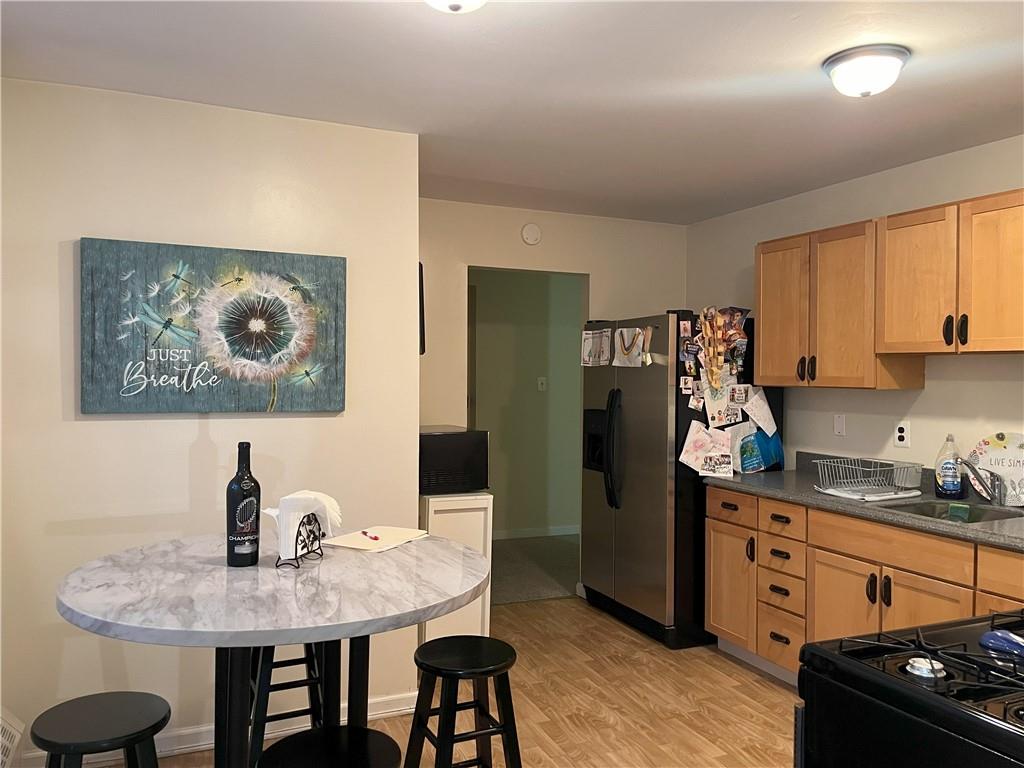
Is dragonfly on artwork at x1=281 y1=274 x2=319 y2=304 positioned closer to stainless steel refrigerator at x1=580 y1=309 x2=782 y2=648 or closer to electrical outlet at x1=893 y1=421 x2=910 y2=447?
stainless steel refrigerator at x1=580 y1=309 x2=782 y2=648

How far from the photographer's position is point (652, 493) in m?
4.05

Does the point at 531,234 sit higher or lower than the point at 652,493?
higher

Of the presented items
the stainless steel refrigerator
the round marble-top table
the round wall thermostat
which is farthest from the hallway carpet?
the round marble-top table

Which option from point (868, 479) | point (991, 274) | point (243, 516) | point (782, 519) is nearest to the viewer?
point (243, 516)

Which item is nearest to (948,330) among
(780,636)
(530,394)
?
(780,636)

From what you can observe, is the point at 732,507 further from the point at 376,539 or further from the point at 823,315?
the point at 376,539

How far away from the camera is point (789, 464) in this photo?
432 cm

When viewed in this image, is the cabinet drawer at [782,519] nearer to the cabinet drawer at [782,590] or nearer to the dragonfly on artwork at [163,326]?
the cabinet drawer at [782,590]

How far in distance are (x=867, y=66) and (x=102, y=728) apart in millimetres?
2807

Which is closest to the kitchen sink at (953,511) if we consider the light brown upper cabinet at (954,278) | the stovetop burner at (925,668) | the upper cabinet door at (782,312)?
the light brown upper cabinet at (954,278)

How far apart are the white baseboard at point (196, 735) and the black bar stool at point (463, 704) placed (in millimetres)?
872

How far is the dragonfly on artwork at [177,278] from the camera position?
2.80 metres

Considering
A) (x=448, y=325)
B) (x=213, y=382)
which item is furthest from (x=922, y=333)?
(x=213, y=382)

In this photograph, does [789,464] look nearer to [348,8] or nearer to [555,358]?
[555,358]
